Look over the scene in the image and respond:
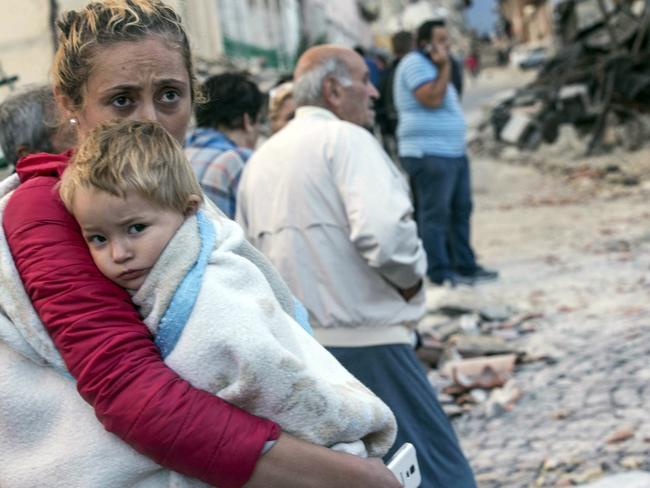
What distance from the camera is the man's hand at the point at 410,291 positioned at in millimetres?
3275

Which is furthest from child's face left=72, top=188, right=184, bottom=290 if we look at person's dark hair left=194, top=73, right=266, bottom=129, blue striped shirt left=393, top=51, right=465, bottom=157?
blue striped shirt left=393, top=51, right=465, bottom=157

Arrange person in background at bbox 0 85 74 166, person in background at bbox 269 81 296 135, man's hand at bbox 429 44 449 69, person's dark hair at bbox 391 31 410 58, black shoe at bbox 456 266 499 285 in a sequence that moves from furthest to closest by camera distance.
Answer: person's dark hair at bbox 391 31 410 58 < black shoe at bbox 456 266 499 285 < man's hand at bbox 429 44 449 69 < person in background at bbox 269 81 296 135 < person in background at bbox 0 85 74 166

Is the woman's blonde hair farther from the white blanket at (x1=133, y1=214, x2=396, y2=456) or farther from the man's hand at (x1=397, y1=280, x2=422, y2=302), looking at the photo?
the man's hand at (x1=397, y1=280, x2=422, y2=302)

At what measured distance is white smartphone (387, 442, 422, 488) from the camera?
5.67ft

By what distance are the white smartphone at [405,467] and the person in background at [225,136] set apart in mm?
2222

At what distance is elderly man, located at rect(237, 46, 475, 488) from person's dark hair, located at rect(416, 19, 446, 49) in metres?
3.76

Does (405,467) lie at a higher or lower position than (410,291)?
higher

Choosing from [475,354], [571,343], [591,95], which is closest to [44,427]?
[475,354]

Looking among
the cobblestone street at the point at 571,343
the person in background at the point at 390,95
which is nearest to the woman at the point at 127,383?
the cobblestone street at the point at 571,343

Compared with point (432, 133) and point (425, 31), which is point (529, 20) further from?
point (425, 31)

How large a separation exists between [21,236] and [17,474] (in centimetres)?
37

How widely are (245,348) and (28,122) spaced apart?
74.9 inches

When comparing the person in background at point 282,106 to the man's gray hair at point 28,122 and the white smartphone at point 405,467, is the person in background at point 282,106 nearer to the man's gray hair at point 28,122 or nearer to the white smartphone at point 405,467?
the man's gray hair at point 28,122

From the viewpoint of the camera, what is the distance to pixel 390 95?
8906 millimetres
